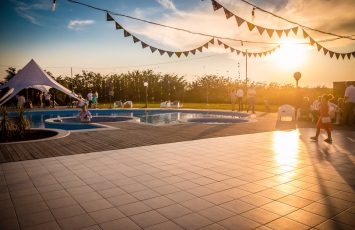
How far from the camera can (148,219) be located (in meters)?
3.22

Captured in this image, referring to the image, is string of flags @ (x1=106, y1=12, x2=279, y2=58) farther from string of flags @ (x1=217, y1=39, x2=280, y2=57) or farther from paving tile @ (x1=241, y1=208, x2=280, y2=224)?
paving tile @ (x1=241, y1=208, x2=280, y2=224)

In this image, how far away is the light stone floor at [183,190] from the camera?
3174 mm

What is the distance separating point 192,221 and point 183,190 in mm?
1085

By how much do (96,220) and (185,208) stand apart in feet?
3.87

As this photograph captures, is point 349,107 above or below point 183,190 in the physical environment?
above

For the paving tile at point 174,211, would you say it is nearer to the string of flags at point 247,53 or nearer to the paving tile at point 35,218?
the paving tile at point 35,218

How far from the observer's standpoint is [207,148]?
24.7ft

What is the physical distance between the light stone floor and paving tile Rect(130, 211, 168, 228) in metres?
0.01

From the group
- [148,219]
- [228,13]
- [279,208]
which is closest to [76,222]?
[148,219]

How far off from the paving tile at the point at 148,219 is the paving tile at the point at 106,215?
211 mm

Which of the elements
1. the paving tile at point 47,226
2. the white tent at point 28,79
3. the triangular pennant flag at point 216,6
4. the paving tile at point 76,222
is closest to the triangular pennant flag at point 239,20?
the triangular pennant flag at point 216,6

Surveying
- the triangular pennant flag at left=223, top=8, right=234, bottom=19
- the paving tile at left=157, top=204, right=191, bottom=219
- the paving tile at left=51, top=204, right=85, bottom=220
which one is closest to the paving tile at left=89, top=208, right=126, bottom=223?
the paving tile at left=51, top=204, right=85, bottom=220

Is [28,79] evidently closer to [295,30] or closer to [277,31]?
[277,31]

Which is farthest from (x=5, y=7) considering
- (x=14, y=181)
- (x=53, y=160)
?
(x=14, y=181)
